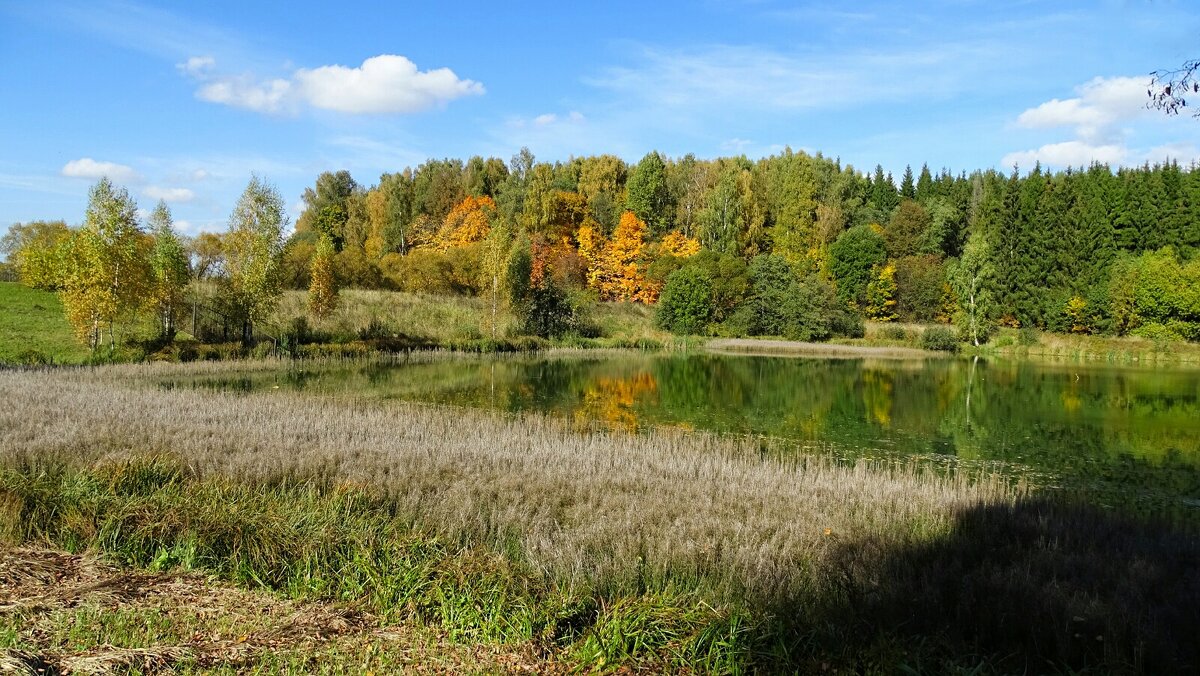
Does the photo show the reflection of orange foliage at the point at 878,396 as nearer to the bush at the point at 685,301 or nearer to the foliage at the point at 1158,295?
the bush at the point at 685,301

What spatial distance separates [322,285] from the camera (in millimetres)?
37781

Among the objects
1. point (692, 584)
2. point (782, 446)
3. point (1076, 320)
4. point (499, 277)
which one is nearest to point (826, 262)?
point (1076, 320)

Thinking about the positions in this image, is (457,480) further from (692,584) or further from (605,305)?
(605,305)

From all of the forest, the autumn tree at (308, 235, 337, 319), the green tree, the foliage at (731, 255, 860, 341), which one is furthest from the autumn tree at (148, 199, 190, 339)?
the green tree

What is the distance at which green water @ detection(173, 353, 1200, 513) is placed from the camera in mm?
15414

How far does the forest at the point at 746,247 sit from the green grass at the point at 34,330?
1622mm

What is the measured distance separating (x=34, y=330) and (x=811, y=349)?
46.5m

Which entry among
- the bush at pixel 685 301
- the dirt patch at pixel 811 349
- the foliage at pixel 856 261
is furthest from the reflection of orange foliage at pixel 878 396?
the foliage at pixel 856 261

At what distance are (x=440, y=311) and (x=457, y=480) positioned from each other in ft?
130

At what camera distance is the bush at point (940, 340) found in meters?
55.2

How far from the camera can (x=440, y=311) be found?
48.4 m

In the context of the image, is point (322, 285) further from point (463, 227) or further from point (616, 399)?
point (463, 227)

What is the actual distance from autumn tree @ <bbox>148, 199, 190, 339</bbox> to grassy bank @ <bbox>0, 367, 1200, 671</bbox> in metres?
19.0

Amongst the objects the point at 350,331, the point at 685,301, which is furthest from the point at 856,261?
the point at 350,331
